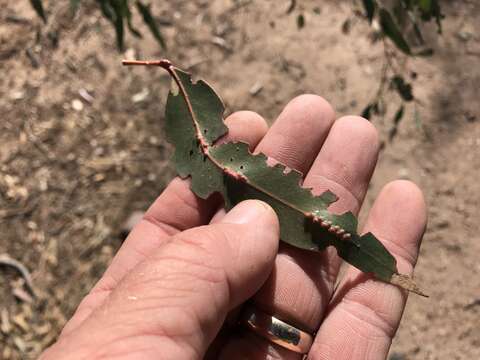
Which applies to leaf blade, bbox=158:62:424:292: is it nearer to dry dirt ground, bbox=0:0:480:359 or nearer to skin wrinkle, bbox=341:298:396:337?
skin wrinkle, bbox=341:298:396:337

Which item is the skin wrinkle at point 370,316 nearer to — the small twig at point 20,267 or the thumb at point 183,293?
the thumb at point 183,293

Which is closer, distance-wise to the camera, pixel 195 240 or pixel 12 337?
pixel 195 240

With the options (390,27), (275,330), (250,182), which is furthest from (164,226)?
(390,27)

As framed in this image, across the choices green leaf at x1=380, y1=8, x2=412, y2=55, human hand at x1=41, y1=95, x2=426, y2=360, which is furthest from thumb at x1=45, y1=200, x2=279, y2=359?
green leaf at x1=380, y1=8, x2=412, y2=55

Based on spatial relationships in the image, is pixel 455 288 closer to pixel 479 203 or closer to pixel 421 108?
pixel 479 203

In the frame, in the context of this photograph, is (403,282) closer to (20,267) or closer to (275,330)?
(275,330)

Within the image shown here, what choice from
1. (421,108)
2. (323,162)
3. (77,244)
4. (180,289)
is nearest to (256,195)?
(323,162)
